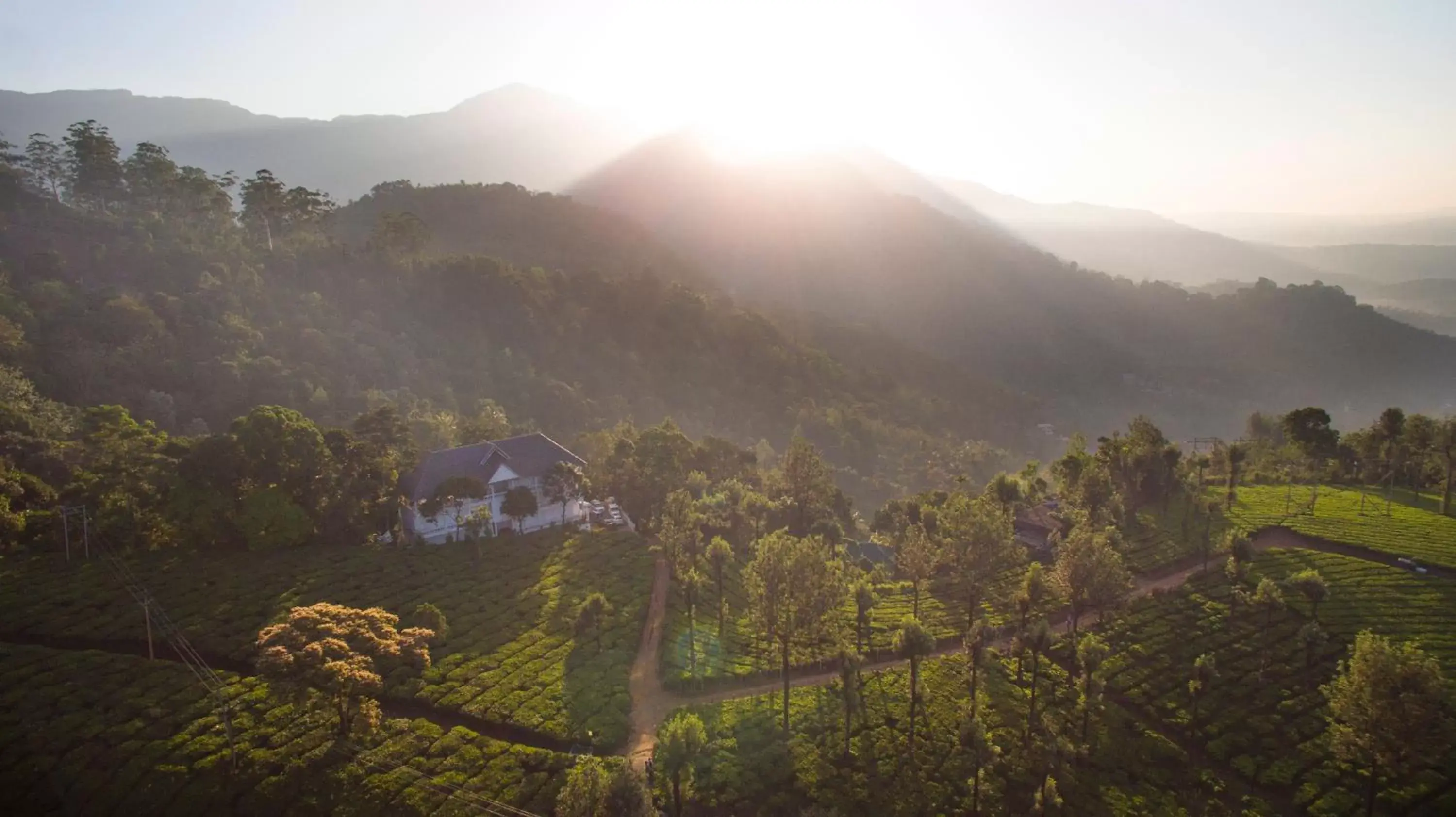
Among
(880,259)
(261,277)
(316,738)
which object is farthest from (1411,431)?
(880,259)

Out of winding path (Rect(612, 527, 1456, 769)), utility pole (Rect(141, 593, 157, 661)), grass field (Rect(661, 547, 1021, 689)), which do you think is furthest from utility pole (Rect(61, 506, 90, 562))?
grass field (Rect(661, 547, 1021, 689))

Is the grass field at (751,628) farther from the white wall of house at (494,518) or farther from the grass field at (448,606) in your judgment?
the white wall of house at (494,518)

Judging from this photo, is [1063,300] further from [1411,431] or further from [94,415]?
[94,415]

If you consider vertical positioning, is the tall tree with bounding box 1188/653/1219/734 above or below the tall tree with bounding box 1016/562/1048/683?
below

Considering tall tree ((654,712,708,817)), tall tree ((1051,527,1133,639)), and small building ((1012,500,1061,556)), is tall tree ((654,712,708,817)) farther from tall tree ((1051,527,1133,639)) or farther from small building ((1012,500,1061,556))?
small building ((1012,500,1061,556))

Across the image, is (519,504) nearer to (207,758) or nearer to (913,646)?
(207,758)

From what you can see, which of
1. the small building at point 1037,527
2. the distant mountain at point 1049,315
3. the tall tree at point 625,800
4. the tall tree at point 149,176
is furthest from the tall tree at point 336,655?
the distant mountain at point 1049,315
